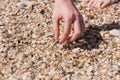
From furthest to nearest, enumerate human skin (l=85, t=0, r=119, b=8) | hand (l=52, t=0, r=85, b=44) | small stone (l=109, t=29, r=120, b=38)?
human skin (l=85, t=0, r=119, b=8) → small stone (l=109, t=29, r=120, b=38) → hand (l=52, t=0, r=85, b=44)

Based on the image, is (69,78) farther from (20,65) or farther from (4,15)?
(4,15)

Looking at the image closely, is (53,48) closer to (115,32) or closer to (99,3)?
(115,32)

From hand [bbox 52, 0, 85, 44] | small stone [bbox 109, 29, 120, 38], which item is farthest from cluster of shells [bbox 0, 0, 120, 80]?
hand [bbox 52, 0, 85, 44]

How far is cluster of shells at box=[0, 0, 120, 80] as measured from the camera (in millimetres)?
2236

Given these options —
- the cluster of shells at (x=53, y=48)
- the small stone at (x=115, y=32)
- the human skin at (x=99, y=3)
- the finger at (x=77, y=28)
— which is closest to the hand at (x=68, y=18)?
the finger at (x=77, y=28)

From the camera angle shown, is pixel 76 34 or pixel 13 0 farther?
pixel 13 0

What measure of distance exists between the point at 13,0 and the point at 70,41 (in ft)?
2.67

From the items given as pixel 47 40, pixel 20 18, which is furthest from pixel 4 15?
pixel 47 40

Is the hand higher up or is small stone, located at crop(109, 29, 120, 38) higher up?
the hand

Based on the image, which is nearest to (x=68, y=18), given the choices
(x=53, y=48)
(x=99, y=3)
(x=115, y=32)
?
(x=53, y=48)

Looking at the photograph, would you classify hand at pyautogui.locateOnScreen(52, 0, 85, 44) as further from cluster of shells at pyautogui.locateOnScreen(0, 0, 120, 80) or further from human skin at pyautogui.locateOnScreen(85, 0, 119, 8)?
human skin at pyautogui.locateOnScreen(85, 0, 119, 8)

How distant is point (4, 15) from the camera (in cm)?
282

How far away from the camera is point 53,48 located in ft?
7.89

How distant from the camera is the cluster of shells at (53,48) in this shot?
2236mm
